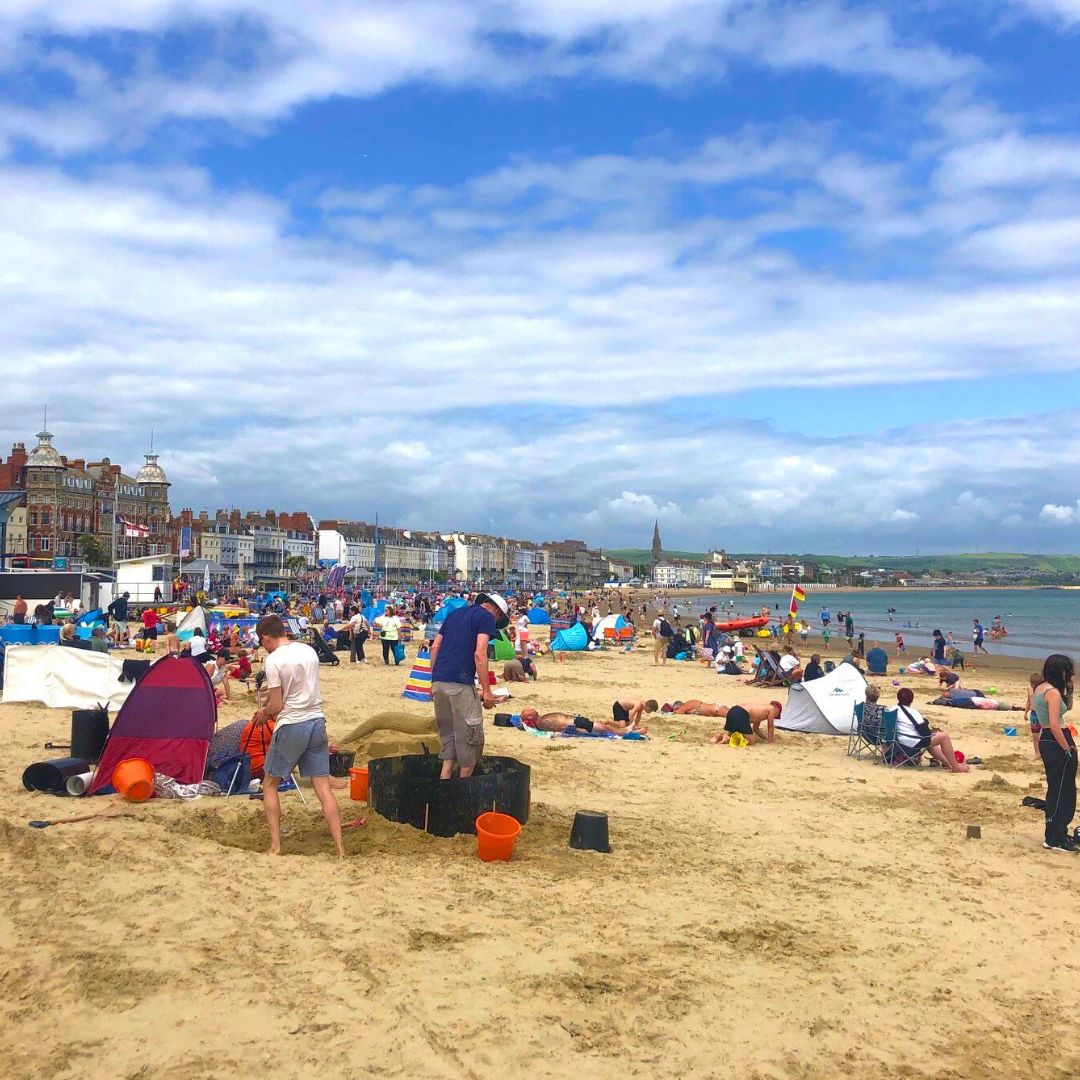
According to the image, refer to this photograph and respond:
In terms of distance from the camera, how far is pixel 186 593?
176ft

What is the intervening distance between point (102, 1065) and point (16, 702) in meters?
10.5

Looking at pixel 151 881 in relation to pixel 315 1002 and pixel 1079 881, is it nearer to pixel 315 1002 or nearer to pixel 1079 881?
pixel 315 1002

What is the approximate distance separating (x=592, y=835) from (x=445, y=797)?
105 centimetres

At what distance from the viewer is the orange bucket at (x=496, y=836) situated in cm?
640

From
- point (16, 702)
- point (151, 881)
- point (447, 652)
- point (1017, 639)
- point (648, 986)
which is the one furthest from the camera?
point (1017, 639)

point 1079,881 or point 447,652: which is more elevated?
point 447,652

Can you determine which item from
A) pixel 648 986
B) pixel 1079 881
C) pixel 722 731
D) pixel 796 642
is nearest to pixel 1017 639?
pixel 796 642

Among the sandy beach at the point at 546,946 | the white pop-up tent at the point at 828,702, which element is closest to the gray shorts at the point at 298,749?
the sandy beach at the point at 546,946

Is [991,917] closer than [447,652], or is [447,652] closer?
[991,917]

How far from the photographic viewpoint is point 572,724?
12609 mm

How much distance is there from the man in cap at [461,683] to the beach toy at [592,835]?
95 centimetres

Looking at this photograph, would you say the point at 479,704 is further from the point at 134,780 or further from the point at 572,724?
the point at 572,724

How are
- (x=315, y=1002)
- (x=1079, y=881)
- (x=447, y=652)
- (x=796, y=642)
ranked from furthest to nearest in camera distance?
(x=796, y=642)
(x=447, y=652)
(x=1079, y=881)
(x=315, y=1002)

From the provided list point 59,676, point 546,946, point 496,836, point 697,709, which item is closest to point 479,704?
point 496,836
